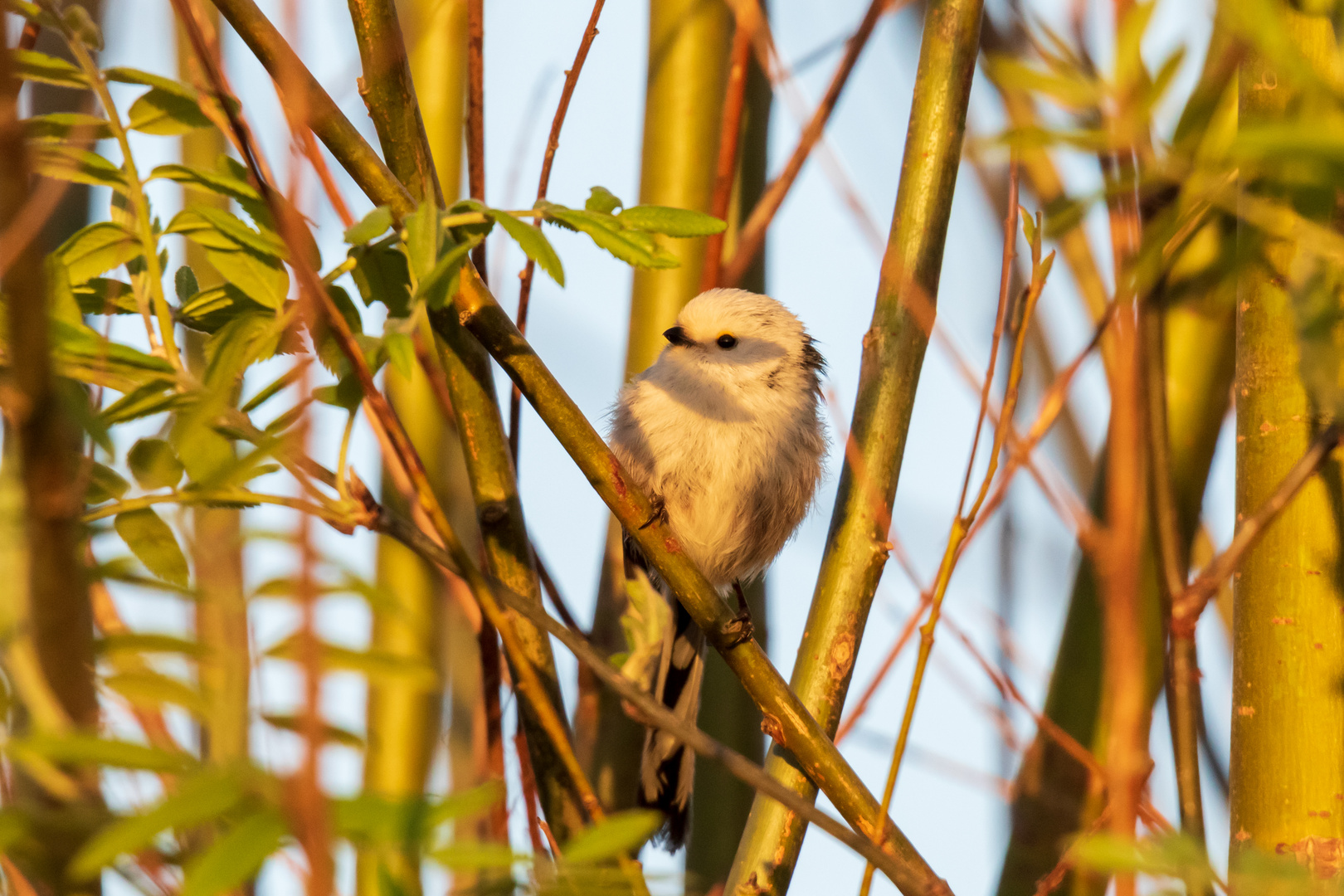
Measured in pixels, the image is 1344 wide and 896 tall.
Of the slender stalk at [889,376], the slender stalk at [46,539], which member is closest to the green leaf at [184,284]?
the slender stalk at [46,539]

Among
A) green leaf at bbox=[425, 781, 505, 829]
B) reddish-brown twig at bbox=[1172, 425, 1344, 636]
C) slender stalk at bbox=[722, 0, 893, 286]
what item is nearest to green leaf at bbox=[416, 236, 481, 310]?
green leaf at bbox=[425, 781, 505, 829]

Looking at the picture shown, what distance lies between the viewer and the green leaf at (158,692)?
2.86 ft

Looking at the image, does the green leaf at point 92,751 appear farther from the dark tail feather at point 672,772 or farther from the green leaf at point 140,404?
the dark tail feather at point 672,772

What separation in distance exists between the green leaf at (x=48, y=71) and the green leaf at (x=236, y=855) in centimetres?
84

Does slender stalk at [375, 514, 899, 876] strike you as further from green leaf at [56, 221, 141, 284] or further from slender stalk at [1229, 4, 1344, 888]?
slender stalk at [1229, 4, 1344, 888]

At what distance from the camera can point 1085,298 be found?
2480 millimetres

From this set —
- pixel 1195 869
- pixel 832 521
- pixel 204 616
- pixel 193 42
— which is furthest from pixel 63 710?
pixel 832 521

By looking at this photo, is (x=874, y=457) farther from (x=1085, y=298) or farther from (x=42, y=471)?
(x=42, y=471)

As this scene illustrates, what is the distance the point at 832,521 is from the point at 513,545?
0.48m

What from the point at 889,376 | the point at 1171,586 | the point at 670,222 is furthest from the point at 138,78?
the point at 1171,586

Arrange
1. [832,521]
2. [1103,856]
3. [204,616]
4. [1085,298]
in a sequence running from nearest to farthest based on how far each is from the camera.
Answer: [1103,856] < [204,616] < [832,521] < [1085,298]

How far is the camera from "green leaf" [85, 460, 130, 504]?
3.60 ft

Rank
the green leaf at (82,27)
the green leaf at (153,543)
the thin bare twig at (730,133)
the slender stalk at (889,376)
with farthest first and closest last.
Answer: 1. the thin bare twig at (730,133)
2. the slender stalk at (889,376)
3. the green leaf at (82,27)
4. the green leaf at (153,543)

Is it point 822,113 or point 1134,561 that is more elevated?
point 822,113
